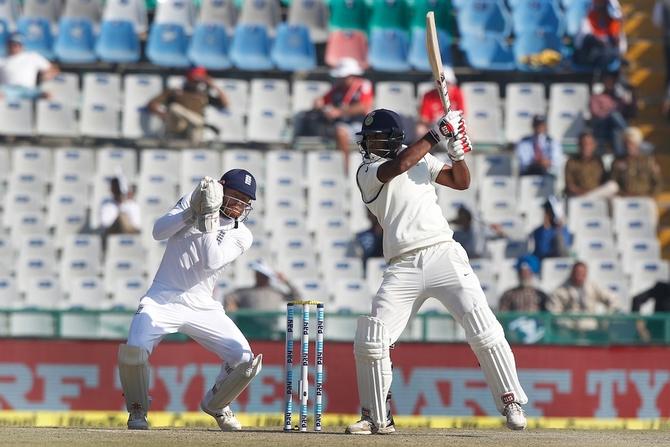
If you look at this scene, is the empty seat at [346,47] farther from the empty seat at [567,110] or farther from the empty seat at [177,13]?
the empty seat at [567,110]

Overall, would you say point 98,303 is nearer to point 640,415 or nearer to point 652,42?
point 640,415

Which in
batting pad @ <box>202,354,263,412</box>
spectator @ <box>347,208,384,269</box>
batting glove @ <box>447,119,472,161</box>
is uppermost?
batting glove @ <box>447,119,472,161</box>

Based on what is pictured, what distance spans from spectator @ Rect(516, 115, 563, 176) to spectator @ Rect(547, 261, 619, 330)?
8.49 ft

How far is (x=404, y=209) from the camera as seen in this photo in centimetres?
922

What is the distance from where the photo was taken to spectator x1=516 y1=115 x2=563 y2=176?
57.9ft

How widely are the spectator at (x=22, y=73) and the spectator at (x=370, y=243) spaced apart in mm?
5016

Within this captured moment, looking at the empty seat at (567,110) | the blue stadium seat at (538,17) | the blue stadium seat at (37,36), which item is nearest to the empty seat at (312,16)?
the blue stadium seat at (538,17)

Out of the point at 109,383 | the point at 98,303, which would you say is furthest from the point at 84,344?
the point at 98,303

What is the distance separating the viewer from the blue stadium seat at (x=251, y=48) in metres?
19.8

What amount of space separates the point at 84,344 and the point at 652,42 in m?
10.3

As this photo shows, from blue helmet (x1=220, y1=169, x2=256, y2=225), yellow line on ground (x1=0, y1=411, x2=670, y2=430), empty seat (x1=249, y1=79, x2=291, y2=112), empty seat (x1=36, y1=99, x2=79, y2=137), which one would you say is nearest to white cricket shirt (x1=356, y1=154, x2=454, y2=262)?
blue helmet (x1=220, y1=169, x2=256, y2=225)

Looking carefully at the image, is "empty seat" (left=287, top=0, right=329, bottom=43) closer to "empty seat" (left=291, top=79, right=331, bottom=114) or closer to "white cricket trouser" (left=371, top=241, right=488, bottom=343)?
"empty seat" (left=291, top=79, right=331, bottom=114)

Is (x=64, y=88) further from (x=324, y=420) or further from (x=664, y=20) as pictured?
(x=664, y=20)

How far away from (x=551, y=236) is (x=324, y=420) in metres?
4.21
